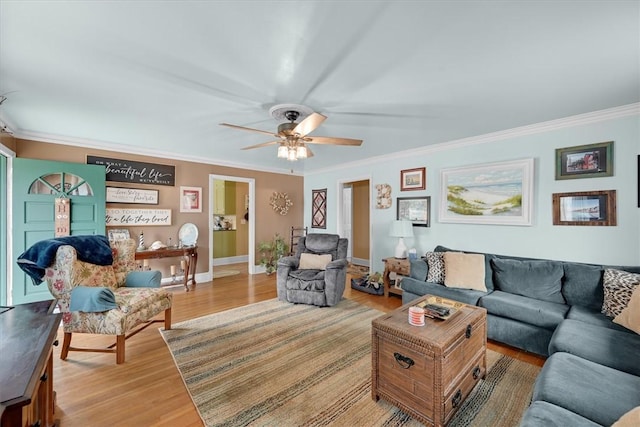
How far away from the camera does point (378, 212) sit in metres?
4.86

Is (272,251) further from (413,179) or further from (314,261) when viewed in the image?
(413,179)

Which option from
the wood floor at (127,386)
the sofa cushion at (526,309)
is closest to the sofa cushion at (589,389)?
the sofa cushion at (526,309)

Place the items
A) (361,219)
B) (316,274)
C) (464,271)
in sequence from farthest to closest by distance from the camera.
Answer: (361,219), (316,274), (464,271)

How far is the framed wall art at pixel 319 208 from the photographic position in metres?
5.98

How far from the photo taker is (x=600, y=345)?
5.58ft

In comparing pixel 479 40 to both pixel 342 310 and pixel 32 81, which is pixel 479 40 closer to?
pixel 342 310

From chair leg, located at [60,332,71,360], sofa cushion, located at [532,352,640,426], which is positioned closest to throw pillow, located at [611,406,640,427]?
sofa cushion, located at [532,352,640,426]

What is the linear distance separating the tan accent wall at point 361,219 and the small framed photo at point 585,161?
3983 millimetres

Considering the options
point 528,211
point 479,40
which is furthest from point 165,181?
point 528,211

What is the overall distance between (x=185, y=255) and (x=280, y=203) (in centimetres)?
237

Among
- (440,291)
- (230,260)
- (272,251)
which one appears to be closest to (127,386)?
(440,291)

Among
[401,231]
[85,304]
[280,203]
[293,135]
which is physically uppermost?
[293,135]

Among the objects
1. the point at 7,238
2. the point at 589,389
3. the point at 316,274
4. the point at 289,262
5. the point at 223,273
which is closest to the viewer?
the point at 589,389

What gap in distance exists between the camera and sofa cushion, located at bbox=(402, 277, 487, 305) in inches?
108
